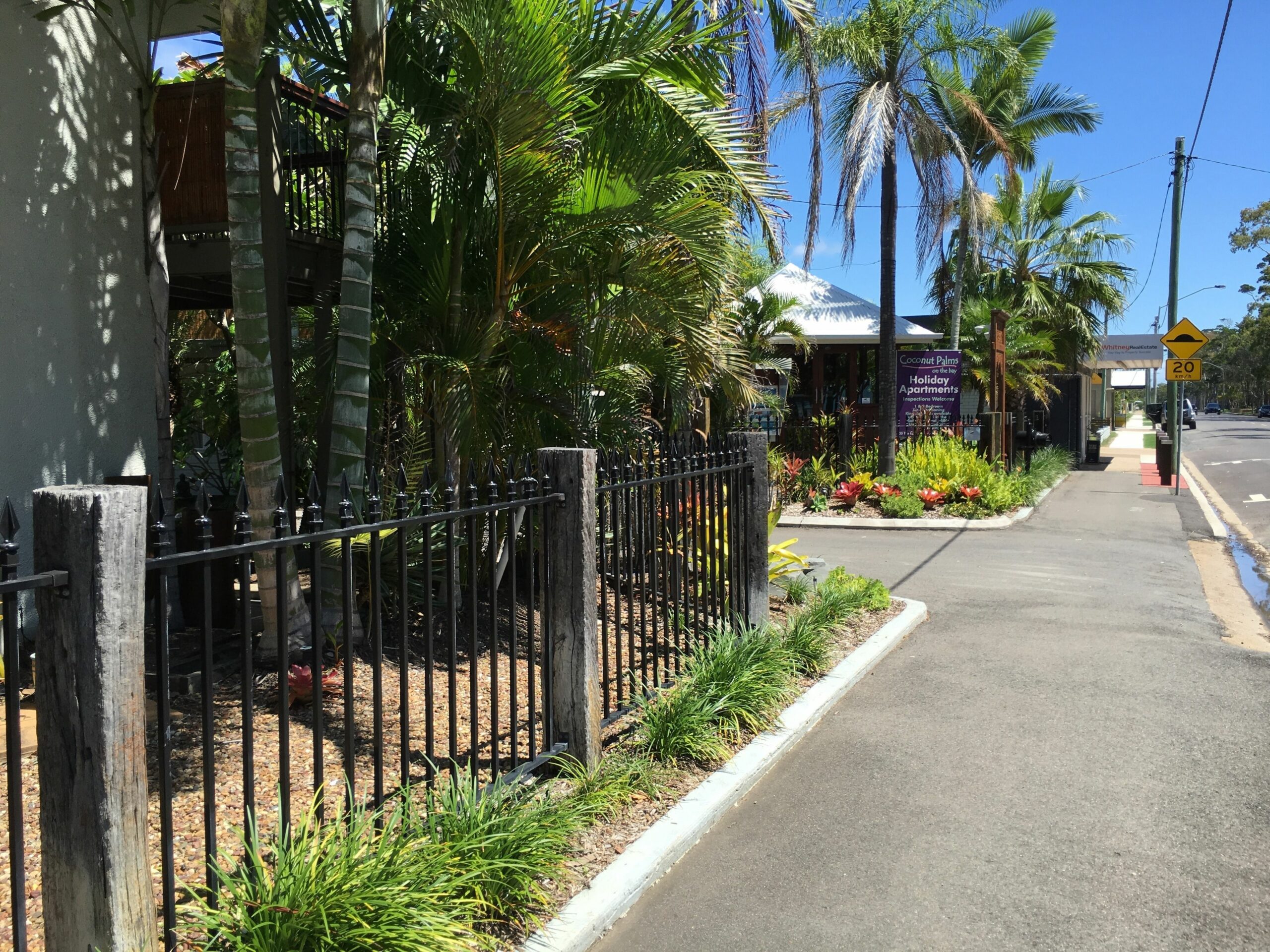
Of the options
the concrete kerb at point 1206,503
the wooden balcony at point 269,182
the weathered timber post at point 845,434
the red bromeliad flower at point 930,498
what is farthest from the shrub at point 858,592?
the weathered timber post at point 845,434

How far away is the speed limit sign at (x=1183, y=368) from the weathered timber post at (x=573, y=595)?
19681mm

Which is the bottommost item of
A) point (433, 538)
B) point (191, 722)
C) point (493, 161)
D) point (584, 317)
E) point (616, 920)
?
point (616, 920)

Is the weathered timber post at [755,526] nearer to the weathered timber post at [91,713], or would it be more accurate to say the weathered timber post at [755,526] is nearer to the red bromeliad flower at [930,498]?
the weathered timber post at [91,713]

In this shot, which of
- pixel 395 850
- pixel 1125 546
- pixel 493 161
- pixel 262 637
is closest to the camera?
pixel 395 850

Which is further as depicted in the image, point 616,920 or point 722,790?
point 722,790

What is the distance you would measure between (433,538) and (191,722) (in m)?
2.07

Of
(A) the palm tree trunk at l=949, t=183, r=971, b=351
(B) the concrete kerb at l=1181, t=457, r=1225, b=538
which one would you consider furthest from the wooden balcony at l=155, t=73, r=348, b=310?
(A) the palm tree trunk at l=949, t=183, r=971, b=351

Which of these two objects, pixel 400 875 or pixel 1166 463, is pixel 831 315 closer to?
pixel 1166 463

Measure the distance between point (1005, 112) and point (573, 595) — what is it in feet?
72.1

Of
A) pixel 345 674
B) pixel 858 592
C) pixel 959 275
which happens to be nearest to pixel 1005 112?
pixel 959 275

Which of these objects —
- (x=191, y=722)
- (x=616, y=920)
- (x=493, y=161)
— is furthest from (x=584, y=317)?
(x=616, y=920)

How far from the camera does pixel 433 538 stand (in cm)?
663

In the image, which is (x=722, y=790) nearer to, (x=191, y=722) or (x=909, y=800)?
(x=909, y=800)

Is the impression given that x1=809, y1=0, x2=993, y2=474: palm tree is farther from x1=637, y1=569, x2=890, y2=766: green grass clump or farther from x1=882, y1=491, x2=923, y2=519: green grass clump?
x1=637, y1=569, x2=890, y2=766: green grass clump
